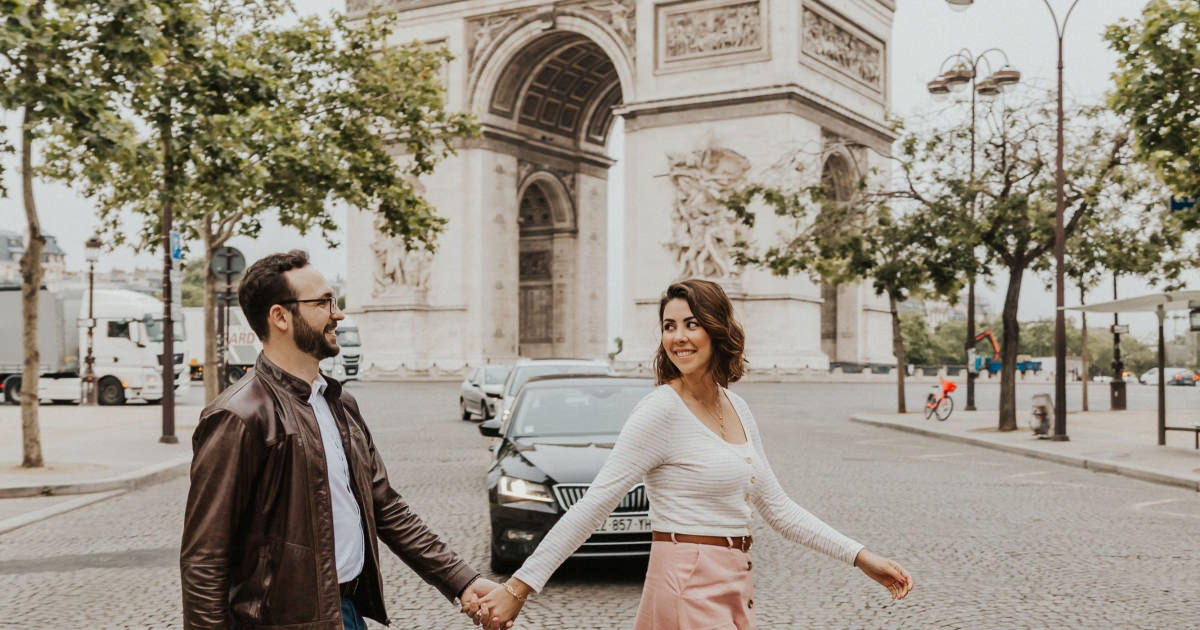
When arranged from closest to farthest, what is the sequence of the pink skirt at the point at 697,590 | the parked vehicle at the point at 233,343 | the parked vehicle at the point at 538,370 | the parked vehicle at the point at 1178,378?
1. the pink skirt at the point at 697,590
2. the parked vehicle at the point at 538,370
3. the parked vehicle at the point at 233,343
4. the parked vehicle at the point at 1178,378

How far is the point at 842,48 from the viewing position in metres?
44.2

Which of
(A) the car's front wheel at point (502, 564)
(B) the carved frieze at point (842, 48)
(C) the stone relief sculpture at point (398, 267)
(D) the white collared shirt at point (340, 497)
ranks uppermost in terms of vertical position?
(B) the carved frieze at point (842, 48)

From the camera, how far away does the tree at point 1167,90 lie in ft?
51.3

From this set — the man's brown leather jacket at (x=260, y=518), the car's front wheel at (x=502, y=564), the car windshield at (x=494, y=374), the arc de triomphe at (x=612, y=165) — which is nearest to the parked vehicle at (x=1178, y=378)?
the arc de triomphe at (x=612, y=165)

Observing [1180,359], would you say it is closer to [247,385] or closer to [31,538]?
[31,538]

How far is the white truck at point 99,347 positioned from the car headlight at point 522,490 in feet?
85.6

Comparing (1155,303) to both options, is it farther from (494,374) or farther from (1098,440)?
(494,374)

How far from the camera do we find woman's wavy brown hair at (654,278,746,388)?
339 cm

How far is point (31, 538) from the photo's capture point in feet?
33.1

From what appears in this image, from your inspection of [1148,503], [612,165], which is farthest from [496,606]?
[612,165]

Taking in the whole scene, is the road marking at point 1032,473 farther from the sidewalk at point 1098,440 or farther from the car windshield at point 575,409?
the car windshield at point 575,409

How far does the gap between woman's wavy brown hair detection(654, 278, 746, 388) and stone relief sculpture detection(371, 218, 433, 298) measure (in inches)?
1743

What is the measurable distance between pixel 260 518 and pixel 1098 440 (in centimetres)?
1953

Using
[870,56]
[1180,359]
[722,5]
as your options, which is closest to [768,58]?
[722,5]
